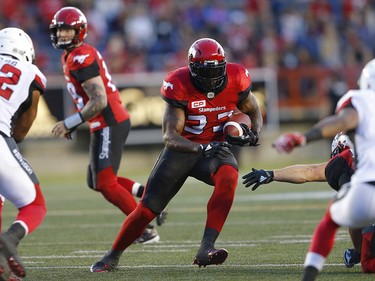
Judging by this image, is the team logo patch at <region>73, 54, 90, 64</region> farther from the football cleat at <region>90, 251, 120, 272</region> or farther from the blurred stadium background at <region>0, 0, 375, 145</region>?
the blurred stadium background at <region>0, 0, 375, 145</region>

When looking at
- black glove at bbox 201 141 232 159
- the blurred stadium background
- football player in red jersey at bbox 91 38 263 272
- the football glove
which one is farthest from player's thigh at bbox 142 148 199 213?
the blurred stadium background

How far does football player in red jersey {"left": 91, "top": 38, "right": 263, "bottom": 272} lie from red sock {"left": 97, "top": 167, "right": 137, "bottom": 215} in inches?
51.1

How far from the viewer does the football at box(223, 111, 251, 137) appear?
5.83 meters

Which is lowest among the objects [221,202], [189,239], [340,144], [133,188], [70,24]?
[189,239]

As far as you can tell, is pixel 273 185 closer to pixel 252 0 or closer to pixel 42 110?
pixel 42 110

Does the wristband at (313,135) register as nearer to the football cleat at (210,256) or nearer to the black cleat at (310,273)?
the black cleat at (310,273)

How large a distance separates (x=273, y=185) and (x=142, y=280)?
761 cm

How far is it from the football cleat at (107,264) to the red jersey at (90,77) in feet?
5.90

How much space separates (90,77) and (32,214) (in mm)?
2196

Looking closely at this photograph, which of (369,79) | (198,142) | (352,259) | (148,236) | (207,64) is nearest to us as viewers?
(369,79)

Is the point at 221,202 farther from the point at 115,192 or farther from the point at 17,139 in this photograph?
the point at 115,192

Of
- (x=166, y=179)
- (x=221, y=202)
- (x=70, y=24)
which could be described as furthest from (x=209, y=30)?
(x=221, y=202)

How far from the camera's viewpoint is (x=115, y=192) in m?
7.19

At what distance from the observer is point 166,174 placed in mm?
5773
